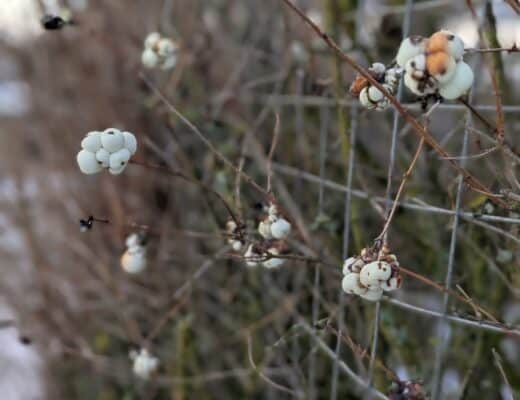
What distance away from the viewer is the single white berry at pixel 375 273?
0.55m

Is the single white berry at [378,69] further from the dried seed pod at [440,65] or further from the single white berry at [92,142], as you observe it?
the single white berry at [92,142]

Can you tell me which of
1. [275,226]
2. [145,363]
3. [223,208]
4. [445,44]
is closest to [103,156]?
[275,226]

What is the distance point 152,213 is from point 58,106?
1.42 feet

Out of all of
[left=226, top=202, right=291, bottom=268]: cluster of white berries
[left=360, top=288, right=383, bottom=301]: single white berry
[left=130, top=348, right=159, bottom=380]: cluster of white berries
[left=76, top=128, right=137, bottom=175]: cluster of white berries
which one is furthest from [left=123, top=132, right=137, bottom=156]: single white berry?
[left=130, top=348, right=159, bottom=380]: cluster of white berries

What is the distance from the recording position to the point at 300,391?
45.1 inches

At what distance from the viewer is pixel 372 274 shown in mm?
546

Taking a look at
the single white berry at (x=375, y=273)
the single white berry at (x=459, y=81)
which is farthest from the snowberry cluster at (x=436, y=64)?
the single white berry at (x=375, y=273)

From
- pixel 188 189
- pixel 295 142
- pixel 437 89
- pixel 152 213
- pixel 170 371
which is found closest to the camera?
pixel 437 89

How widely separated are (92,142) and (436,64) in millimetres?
316

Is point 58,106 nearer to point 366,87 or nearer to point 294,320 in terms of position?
point 294,320

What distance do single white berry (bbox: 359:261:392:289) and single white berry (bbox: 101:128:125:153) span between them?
0.26 metres

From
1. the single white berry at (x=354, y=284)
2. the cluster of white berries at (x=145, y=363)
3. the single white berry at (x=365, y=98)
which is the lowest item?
the cluster of white berries at (x=145, y=363)

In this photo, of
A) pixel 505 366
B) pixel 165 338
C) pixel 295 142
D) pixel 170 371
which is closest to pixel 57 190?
pixel 165 338

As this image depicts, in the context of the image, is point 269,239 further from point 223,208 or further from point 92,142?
point 223,208
